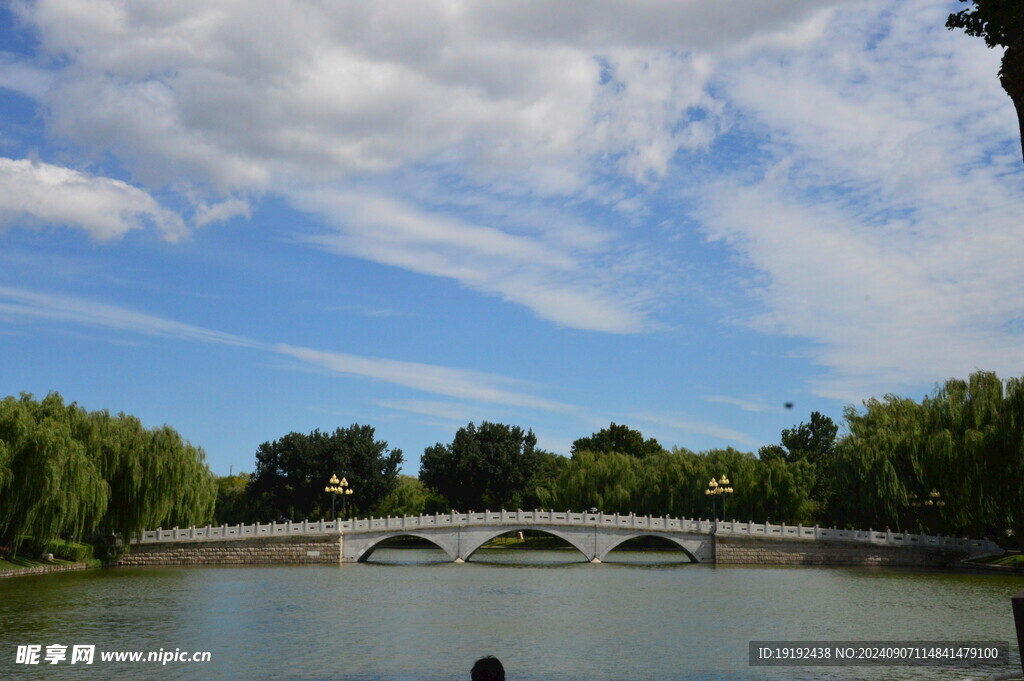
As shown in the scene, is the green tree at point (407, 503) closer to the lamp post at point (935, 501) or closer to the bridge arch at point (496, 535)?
the bridge arch at point (496, 535)


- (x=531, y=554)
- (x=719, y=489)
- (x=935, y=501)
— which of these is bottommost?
(x=531, y=554)

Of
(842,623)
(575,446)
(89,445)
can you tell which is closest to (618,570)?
(842,623)

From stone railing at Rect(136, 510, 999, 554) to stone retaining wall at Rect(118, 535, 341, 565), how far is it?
28 centimetres

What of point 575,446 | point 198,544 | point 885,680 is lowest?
point 885,680

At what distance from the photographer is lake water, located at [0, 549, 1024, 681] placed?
1399 centimetres

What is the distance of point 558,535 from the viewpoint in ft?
132

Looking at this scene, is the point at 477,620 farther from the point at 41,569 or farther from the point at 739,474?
the point at 739,474

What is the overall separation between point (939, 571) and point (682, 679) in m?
24.7

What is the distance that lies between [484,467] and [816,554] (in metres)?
24.1

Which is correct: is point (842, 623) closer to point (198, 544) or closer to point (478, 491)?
point (198, 544)

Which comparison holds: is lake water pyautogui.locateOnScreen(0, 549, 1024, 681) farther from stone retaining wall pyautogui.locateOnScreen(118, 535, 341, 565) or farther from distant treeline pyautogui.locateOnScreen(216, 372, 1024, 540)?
distant treeline pyautogui.locateOnScreen(216, 372, 1024, 540)

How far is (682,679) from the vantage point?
43.3 feet

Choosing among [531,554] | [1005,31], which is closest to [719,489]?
[531,554]

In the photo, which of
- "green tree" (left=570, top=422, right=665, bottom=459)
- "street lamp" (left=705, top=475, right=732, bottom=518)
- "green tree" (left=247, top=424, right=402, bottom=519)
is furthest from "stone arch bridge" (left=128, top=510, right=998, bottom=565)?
"green tree" (left=570, top=422, right=665, bottom=459)
